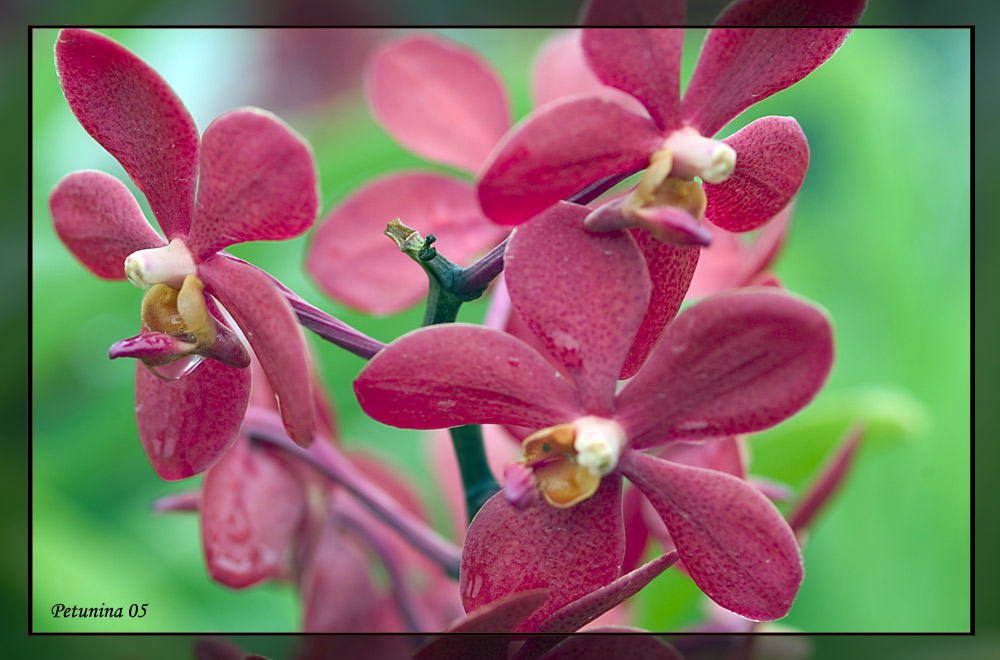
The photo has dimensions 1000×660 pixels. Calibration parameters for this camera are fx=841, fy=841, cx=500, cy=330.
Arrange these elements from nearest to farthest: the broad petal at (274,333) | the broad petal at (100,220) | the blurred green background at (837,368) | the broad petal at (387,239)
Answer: the broad petal at (274,333)
the broad petal at (100,220)
the broad petal at (387,239)
the blurred green background at (837,368)

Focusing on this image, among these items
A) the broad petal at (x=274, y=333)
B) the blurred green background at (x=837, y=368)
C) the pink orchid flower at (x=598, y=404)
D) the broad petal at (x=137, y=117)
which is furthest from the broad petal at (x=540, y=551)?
the blurred green background at (x=837, y=368)

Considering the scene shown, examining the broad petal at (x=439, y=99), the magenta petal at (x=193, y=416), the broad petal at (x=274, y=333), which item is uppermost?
the broad petal at (x=439, y=99)

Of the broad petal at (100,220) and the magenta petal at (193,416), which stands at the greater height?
the broad petal at (100,220)

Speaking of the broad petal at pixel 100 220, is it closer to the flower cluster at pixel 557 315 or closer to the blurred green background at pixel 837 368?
the flower cluster at pixel 557 315

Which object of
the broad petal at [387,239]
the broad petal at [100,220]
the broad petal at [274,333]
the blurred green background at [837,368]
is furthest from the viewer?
the blurred green background at [837,368]

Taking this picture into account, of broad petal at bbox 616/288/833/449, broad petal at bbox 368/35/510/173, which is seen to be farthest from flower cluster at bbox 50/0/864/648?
broad petal at bbox 368/35/510/173

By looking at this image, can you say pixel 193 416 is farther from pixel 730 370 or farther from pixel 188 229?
pixel 730 370
